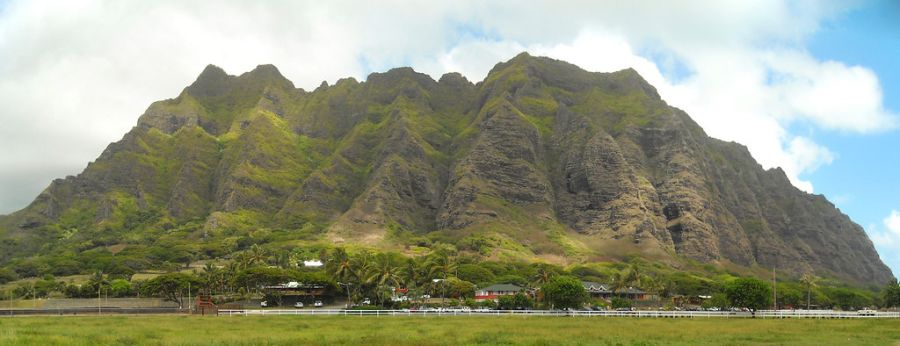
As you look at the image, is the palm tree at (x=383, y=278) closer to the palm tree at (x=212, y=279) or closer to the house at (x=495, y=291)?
the palm tree at (x=212, y=279)

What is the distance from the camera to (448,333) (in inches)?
2936

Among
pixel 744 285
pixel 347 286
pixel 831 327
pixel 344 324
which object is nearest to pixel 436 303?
pixel 347 286

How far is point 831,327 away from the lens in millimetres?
87312

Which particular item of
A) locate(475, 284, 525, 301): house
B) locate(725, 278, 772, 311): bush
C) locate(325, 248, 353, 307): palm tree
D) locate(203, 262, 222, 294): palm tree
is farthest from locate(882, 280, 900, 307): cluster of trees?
locate(203, 262, 222, 294): palm tree

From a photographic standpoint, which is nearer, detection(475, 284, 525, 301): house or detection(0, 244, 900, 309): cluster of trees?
detection(0, 244, 900, 309): cluster of trees

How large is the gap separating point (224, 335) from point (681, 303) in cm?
13956

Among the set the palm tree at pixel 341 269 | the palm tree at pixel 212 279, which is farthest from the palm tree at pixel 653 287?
the palm tree at pixel 212 279

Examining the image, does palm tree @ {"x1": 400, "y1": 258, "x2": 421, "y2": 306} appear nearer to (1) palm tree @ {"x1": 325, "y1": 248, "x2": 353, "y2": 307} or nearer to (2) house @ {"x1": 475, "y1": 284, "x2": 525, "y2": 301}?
(1) palm tree @ {"x1": 325, "y1": 248, "x2": 353, "y2": 307}

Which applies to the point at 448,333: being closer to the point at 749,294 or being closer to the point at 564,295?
the point at 564,295

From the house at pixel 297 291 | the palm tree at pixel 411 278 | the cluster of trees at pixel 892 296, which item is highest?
the palm tree at pixel 411 278

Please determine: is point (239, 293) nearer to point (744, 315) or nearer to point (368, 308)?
point (368, 308)

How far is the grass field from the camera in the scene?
65.6 metres

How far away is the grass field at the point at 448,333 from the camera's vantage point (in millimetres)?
65625

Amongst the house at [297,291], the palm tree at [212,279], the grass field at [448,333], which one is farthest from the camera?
the house at [297,291]
